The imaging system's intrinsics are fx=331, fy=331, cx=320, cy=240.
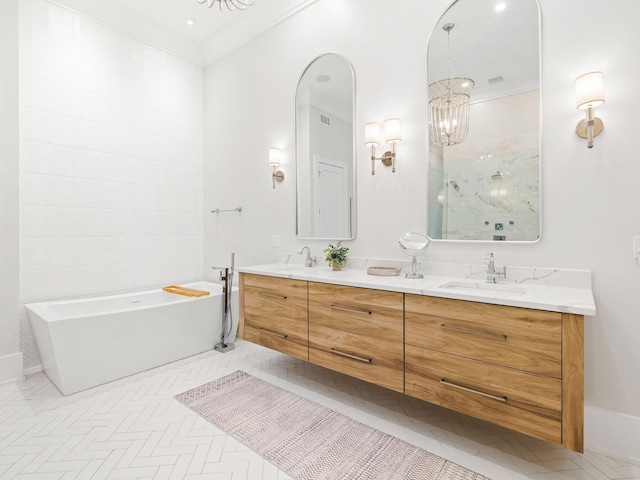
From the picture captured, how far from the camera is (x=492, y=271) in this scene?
1.94 meters

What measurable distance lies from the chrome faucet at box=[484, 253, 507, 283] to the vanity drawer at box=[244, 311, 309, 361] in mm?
1190

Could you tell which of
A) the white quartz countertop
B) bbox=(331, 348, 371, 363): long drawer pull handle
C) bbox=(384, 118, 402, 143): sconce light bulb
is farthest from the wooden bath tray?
bbox=(384, 118, 402, 143): sconce light bulb

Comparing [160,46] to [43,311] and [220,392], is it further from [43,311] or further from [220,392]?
[220,392]

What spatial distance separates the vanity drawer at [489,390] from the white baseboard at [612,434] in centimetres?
61

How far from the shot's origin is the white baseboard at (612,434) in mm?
1643

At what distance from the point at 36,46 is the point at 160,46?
3.85 feet

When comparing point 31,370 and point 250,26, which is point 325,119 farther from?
point 31,370

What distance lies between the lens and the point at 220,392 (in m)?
2.37

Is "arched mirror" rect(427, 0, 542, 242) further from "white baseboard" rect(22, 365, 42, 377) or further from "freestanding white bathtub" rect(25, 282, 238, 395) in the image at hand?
"white baseboard" rect(22, 365, 42, 377)

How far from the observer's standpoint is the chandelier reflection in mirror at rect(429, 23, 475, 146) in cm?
216

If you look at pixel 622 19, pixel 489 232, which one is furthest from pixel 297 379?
pixel 622 19

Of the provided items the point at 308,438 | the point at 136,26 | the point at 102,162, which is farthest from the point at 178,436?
the point at 136,26

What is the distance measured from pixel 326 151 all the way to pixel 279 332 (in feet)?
5.07

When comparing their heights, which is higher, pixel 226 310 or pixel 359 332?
pixel 359 332
